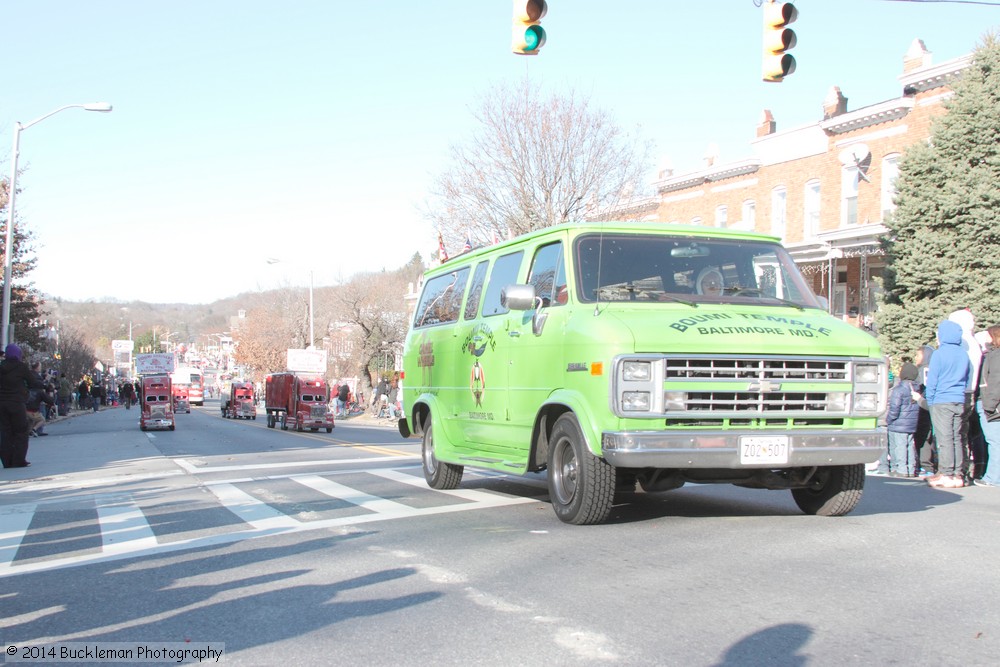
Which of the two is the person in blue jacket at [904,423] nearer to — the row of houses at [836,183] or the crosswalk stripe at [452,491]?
the crosswalk stripe at [452,491]

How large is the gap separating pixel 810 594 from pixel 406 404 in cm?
695

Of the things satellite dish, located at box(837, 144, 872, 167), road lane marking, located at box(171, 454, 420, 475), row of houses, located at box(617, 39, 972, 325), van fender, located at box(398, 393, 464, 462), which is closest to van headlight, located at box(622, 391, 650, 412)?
van fender, located at box(398, 393, 464, 462)

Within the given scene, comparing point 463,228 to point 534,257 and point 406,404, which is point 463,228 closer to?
point 406,404

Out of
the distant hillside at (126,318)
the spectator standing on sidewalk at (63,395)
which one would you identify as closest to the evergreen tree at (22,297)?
the spectator standing on sidewalk at (63,395)

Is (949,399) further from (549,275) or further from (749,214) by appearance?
(749,214)

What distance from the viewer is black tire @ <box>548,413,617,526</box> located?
7152mm

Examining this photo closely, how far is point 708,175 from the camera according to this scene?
126 feet

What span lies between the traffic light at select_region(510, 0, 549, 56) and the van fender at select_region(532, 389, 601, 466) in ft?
18.2

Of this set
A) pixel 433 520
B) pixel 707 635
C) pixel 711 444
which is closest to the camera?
pixel 707 635

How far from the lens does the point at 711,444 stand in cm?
686

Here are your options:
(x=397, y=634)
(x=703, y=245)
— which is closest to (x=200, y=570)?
(x=397, y=634)

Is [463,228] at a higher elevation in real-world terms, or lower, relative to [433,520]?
higher

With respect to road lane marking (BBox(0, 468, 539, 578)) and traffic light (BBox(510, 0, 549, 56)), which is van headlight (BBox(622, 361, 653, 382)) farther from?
traffic light (BBox(510, 0, 549, 56))

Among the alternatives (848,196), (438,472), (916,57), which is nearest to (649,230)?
(438,472)
